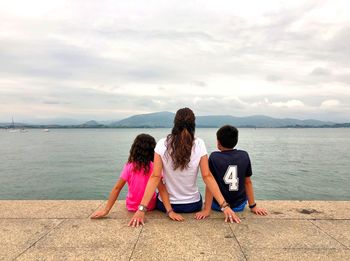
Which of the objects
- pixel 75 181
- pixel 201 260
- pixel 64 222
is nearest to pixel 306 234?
pixel 201 260

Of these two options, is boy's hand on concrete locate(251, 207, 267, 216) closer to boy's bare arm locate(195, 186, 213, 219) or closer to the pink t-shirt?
boy's bare arm locate(195, 186, 213, 219)

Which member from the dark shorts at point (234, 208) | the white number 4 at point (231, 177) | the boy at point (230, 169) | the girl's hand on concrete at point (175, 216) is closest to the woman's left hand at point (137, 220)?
the girl's hand on concrete at point (175, 216)

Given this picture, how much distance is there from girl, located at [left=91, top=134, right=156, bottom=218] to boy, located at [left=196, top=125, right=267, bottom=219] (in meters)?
1.02

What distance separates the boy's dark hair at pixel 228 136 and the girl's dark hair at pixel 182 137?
2.23 ft

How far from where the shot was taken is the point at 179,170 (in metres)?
4.74

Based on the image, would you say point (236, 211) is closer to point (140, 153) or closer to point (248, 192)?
point (248, 192)

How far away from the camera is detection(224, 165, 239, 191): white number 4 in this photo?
497 cm

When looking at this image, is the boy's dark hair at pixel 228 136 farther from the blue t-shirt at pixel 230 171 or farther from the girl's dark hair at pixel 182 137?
the girl's dark hair at pixel 182 137

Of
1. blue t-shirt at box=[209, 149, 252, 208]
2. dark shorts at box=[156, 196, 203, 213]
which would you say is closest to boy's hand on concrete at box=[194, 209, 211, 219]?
dark shorts at box=[156, 196, 203, 213]

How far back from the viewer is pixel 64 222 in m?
4.71

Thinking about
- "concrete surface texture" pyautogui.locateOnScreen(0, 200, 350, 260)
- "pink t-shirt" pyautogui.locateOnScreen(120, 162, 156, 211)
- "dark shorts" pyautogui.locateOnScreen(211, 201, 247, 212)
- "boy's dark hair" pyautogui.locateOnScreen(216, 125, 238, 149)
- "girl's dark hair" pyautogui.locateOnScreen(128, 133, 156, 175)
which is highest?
"boy's dark hair" pyautogui.locateOnScreen(216, 125, 238, 149)

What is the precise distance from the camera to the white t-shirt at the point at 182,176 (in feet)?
15.3

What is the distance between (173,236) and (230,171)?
1.47 m

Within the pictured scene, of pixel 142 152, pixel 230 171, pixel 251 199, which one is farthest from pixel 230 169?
pixel 142 152
